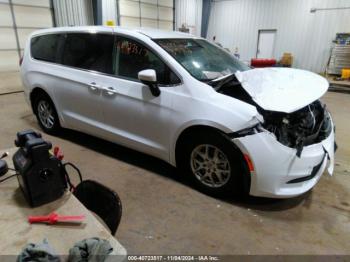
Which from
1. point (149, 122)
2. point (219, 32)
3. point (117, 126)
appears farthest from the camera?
point (219, 32)

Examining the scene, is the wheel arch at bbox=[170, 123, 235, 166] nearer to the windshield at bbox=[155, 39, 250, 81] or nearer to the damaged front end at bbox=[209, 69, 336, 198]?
the damaged front end at bbox=[209, 69, 336, 198]

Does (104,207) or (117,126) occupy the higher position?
(104,207)

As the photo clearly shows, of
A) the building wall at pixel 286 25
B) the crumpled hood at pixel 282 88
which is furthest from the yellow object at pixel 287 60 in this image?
the crumpled hood at pixel 282 88

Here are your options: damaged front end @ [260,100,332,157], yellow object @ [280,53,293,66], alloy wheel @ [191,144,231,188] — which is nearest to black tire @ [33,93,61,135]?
alloy wheel @ [191,144,231,188]

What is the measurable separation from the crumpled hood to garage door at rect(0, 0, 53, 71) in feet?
26.2

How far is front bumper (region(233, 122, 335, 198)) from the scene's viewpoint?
196cm

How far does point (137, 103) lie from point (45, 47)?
1.80 meters

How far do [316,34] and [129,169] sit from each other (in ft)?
36.3

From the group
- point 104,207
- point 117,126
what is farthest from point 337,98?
point 104,207

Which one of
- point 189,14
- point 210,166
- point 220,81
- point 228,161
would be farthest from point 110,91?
point 189,14

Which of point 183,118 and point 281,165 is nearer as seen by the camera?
point 281,165

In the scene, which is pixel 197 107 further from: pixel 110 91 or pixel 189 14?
pixel 189 14

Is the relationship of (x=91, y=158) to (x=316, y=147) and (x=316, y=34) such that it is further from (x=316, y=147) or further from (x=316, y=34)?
(x=316, y=34)

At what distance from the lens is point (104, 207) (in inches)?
51.8
